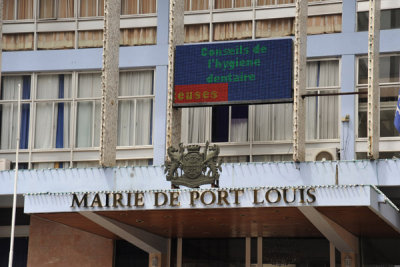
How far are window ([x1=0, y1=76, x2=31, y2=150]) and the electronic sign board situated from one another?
7562 mm

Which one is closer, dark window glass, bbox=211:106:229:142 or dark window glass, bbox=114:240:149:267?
dark window glass, bbox=211:106:229:142

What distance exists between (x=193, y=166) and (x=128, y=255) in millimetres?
7574

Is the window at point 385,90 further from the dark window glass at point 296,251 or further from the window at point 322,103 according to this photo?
the dark window glass at point 296,251

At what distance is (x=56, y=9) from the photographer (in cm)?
A: 3928

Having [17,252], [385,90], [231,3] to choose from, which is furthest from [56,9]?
[385,90]

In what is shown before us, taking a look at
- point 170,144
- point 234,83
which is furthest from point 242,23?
point 170,144

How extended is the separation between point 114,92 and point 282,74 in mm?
6016

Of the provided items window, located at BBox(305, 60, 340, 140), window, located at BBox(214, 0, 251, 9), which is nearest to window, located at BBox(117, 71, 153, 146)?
window, located at BBox(214, 0, 251, 9)

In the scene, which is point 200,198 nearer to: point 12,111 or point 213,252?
point 213,252

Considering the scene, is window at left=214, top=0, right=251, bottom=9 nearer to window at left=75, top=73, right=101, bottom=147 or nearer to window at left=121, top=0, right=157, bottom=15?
window at left=121, top=0, right=157, bottom=15

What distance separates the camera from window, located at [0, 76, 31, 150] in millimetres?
38625

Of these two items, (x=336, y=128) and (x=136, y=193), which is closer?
(x=136, y=193)

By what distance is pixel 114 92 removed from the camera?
3456 cm

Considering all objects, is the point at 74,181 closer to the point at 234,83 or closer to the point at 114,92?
the point at 114,92
